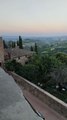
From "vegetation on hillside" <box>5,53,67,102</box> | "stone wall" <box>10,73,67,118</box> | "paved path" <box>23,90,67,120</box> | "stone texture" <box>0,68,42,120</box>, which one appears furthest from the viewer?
"vegetation on hillside" <box>5,53,67,102</box>

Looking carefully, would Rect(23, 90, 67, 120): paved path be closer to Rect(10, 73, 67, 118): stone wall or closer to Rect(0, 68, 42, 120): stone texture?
Rect(10, 73, 67, 118): stone wall

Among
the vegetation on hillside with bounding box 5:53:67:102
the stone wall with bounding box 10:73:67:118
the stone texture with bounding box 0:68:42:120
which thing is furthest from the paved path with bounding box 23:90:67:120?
the stone texture with bounding box 0:68:42:120

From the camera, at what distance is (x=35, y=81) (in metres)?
17.9

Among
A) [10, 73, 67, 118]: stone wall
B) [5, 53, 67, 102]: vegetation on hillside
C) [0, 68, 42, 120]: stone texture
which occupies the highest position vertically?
[0, 68, 42, 120]: stone texture

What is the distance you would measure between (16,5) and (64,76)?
8054mm

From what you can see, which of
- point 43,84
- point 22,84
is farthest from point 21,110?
point 43,84

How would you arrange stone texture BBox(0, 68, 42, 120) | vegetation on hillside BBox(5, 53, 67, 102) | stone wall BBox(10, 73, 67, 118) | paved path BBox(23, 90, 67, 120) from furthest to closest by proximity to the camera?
vegetation on hillside BBox(5, 53, 67, 102) → paved path BBox(23, 90, 67, 120) → stone wall BBox(10, 73, 67, 118) → stone texture BBox(0, 68, 42, 120)

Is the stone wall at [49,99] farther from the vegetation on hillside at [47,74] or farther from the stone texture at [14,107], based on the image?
the stone texture at [14,107]

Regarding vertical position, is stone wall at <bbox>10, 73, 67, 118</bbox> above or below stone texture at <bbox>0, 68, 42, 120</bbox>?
below

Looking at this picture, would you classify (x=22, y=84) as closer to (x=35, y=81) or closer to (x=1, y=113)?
(x=35, y=81)

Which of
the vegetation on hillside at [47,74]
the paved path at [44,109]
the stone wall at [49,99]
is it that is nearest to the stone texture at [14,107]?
the stone wall at [49,99]

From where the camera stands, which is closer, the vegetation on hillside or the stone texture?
the stone texture

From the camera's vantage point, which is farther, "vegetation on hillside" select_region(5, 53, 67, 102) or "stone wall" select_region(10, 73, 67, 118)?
"vegetation on hillside" select_region(5, 53, 67, 102)

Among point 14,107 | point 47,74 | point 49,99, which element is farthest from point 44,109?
point 47,74
